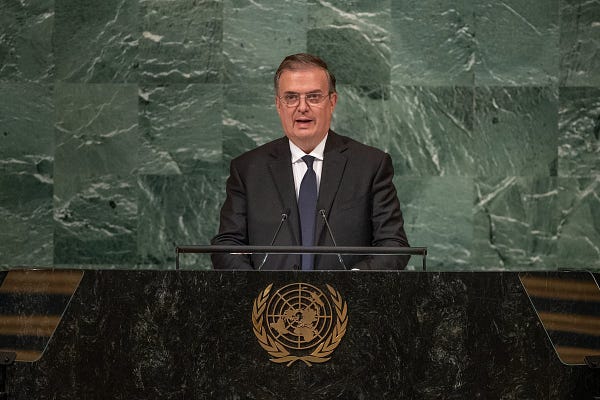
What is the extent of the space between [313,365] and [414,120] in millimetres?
3222

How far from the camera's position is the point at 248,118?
598cm

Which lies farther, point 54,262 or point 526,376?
point 54,262

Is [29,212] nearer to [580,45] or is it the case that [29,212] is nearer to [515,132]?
[515,132]

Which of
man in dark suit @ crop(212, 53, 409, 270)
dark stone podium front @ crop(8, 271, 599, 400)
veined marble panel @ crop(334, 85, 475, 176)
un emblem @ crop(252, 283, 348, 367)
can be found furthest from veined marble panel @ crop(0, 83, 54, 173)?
un emblem @ crop(252, 283, 348, 367)

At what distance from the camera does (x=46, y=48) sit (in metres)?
6.01

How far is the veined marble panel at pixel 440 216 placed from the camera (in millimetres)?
5934

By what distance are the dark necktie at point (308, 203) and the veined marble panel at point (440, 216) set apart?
193cm

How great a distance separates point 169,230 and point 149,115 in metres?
0.68

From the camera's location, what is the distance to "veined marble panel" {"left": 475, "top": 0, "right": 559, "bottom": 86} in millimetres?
5965

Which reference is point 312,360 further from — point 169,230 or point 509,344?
point 169,230

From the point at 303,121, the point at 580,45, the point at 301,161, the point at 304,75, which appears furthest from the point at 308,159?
the point at 580,45

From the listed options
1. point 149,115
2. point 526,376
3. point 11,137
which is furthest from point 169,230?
point 526,376

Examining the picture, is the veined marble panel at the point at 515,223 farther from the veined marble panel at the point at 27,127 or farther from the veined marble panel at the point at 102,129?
the veined marble panel at the point at 27,127

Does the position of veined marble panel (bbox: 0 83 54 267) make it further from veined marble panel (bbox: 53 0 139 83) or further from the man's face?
the man's face
